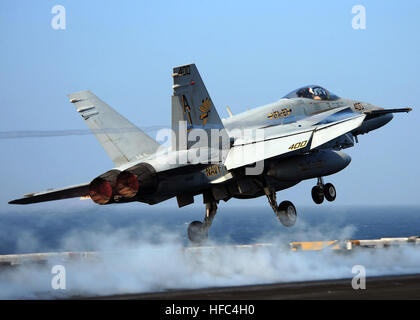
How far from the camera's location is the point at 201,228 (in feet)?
72.6

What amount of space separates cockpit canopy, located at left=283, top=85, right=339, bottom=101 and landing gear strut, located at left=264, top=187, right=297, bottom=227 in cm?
379

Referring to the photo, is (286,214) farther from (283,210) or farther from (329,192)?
(329,192)

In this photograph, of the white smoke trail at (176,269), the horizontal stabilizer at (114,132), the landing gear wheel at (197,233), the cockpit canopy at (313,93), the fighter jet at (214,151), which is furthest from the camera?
the cockpit canopy at (313,93)

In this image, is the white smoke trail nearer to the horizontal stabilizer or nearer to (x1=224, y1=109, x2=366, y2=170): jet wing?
the horizontal stabilizer

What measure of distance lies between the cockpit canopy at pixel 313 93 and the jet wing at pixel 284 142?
301 centimetres

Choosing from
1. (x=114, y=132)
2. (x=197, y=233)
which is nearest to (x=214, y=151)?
(x=114, y=132)

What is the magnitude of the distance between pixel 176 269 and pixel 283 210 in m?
4.09

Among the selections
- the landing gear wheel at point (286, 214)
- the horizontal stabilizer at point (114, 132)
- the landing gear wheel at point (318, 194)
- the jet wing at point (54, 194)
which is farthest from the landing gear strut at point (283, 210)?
the jet wing at point (54, 194)

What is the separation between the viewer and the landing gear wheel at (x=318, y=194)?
22.9 m

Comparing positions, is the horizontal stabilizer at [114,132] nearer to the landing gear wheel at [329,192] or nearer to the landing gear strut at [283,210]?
the landing gear strut at [283,210]

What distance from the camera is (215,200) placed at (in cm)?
2211

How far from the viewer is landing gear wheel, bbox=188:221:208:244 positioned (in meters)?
22.0

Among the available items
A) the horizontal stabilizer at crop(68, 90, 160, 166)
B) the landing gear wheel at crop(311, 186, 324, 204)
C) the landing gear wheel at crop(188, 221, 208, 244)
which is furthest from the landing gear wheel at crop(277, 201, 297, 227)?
the horizontal stabilizer at crop(68, 90, 160, 166)
